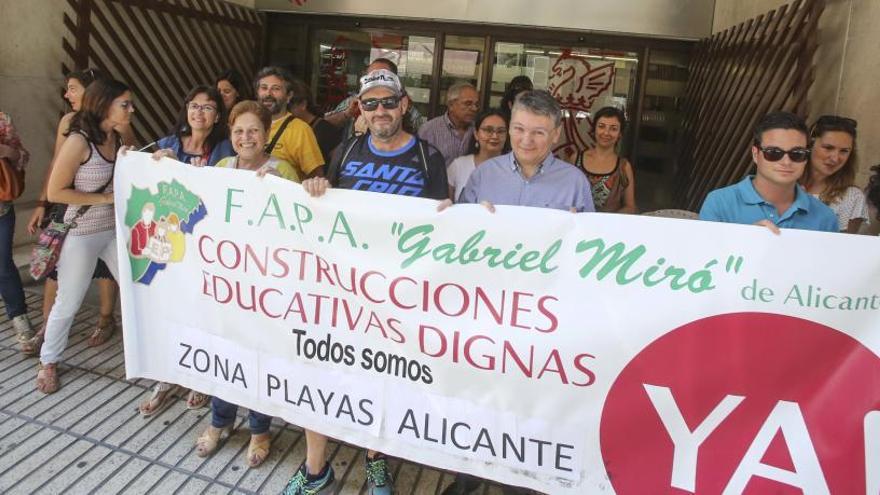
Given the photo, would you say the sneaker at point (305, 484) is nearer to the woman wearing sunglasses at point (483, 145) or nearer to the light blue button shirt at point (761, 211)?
the woman wearing sunglasses at point (483, 145)

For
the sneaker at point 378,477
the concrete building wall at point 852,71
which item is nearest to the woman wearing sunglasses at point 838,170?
the concrete building wall at point 852,71

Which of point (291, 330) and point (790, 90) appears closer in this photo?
point (291, 330)

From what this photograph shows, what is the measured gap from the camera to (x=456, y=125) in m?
3.71

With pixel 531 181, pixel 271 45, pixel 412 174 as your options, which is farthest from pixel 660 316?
pixel 271 45

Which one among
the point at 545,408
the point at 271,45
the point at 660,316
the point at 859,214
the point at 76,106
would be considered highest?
the point at 271,45

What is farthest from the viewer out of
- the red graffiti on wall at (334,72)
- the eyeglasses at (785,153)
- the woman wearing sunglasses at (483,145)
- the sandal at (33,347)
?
the red graffiti on wall at (334,72)

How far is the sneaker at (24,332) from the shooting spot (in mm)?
3219

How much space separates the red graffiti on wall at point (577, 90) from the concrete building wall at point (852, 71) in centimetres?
273

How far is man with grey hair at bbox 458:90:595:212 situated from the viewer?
6.87 feet

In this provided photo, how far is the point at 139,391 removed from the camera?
2963mm

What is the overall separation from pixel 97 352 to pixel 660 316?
9.83ft

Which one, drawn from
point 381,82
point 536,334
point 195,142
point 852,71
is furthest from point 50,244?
point 852,71

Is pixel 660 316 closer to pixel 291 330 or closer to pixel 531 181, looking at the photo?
pixel 531 181

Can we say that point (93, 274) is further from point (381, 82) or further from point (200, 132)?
point (381, 82)
